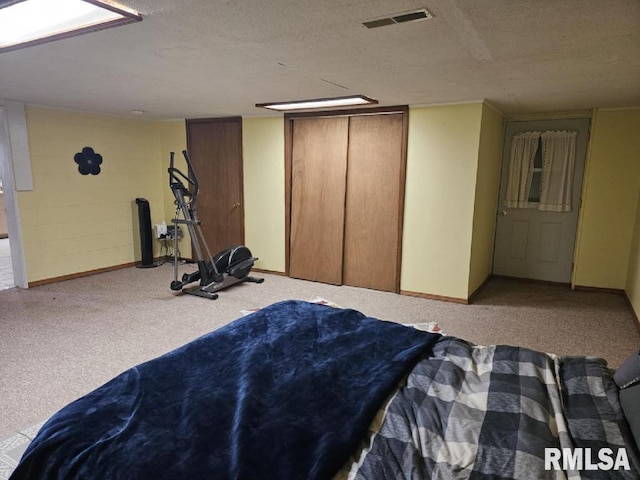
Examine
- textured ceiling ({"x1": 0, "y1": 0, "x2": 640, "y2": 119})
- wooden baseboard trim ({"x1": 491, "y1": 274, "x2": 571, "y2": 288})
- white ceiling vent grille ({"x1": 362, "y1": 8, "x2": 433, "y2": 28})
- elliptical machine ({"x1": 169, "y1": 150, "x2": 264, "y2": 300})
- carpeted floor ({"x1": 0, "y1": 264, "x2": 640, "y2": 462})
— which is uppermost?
textured ceiling ({"x1": 0, "y1": 0, "x2": 640, "y2": 119})

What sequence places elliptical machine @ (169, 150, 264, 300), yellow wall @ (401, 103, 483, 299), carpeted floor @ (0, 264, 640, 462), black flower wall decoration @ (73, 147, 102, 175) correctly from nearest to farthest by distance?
carpeted floor @ (0, 264, 640, 462) → yellow wall @ (401, 103, 483, 299) → elliptical machine @ (169, 150, 264, 300) → black flower wall decoration @ (73, 147, 102, 175)

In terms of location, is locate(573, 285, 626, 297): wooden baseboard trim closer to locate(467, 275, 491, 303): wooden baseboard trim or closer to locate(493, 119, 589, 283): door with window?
locate(493, 119, 589, 283): door with window

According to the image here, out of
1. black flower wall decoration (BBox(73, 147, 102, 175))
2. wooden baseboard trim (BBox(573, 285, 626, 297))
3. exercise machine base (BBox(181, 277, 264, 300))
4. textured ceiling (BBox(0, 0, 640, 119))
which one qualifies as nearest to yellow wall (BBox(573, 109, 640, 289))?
wooden baseboard trim (BBox(573, 285, 626, 297))

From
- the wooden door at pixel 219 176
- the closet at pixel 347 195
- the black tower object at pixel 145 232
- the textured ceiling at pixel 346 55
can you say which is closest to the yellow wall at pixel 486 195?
the textured ceiling at pixel 346 55

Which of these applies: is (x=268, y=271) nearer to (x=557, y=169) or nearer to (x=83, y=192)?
(x=83, y=192)

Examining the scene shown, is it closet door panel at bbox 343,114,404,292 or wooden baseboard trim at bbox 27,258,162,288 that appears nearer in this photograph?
closet door panel at bbox 343,114,404,292

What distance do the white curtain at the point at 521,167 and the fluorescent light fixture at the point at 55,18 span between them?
4712mm

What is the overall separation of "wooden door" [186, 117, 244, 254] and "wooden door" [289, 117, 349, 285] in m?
0.88

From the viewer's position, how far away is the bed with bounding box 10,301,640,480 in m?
1.23

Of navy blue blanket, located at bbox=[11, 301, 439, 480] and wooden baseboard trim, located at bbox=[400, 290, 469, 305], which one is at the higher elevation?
navy blue blanket, located at bbox=[11, 301, 439, 480]

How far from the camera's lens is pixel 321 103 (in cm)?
436

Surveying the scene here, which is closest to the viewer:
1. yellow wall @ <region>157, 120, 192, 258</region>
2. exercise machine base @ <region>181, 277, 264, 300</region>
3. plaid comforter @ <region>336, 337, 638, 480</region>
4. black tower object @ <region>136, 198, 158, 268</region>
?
plaid comforter @ <region>336, 337, 638, 480</region>

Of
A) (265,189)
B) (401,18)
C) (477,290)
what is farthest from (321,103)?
(477,290)

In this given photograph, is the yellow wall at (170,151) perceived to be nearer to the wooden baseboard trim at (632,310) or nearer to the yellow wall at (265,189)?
the yellow wall at (265,189)
